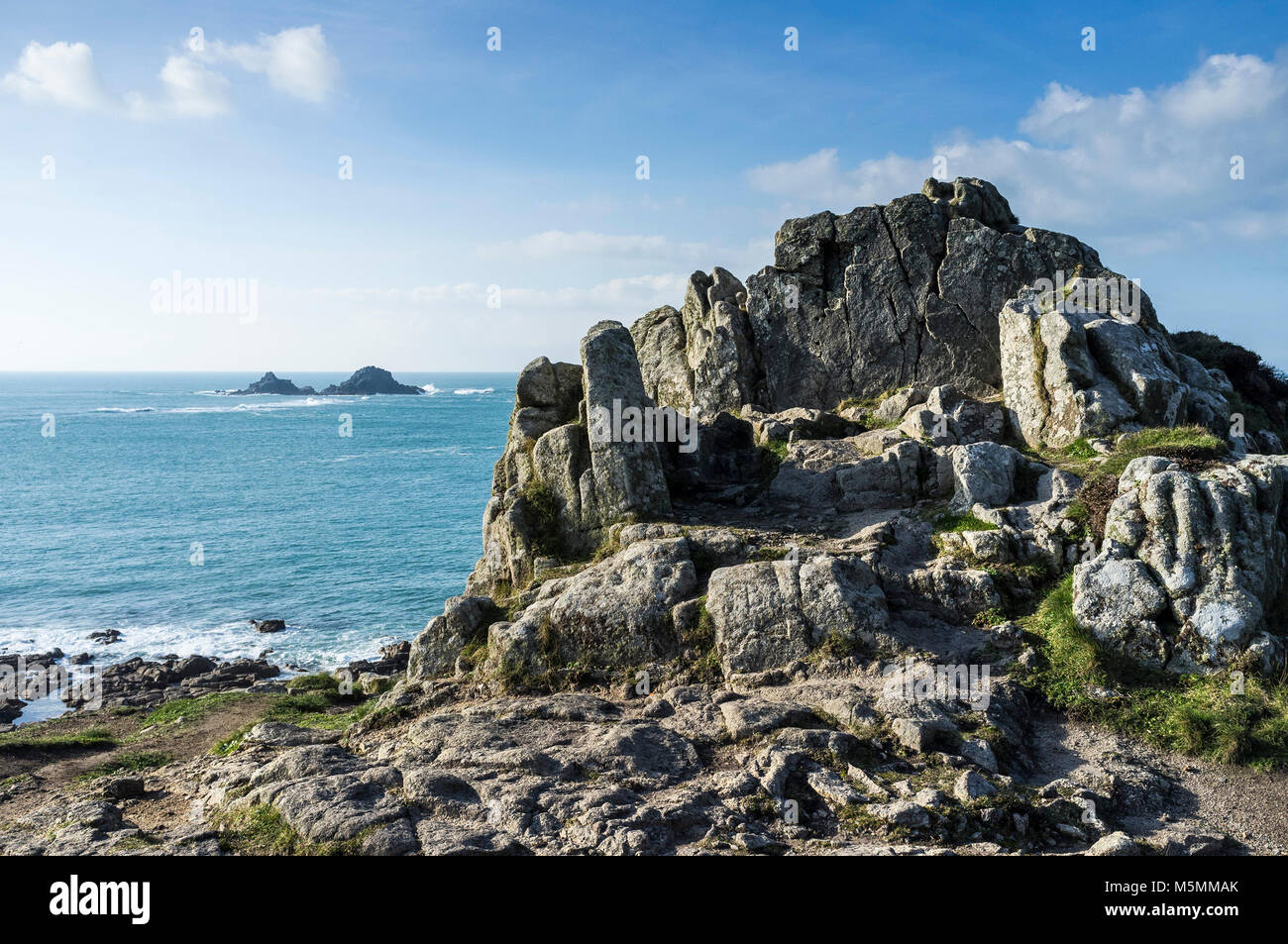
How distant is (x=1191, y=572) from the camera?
17250 millimetres

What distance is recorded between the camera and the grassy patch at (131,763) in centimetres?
2010

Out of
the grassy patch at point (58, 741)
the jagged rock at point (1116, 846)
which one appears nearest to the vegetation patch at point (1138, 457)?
the jagged rock at point (1116, 846)

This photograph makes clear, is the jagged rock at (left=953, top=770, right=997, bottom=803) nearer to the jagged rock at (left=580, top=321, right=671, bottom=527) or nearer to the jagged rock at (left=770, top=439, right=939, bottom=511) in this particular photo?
the jagged rock at (left=770, top=439, right=939, bottom=511)

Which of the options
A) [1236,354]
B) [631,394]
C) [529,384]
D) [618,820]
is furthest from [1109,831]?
[1236,354]

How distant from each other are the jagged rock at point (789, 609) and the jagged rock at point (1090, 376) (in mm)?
11807

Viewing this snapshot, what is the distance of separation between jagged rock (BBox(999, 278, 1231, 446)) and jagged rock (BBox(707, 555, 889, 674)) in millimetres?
11807

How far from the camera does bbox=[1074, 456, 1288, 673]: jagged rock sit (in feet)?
54.6

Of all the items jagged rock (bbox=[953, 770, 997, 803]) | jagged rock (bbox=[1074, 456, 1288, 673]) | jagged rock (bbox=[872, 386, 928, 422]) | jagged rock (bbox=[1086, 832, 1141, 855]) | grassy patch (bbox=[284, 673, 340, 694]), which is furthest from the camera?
grassy patch (bbox=[284, 673, 340, 694])

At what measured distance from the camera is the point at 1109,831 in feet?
41.2

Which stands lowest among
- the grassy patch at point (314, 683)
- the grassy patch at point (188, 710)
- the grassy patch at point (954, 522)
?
the grassy patch at point (314, 683)

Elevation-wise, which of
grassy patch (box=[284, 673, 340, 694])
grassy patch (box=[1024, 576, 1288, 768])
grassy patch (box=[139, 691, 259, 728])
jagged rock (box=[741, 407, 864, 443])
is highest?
jagged rock (box=[741, 407, 864, 443])

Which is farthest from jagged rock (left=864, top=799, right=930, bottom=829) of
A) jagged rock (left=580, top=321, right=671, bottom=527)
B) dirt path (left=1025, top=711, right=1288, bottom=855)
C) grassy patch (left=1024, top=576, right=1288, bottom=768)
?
jagged rock (left=580, top=321, right=671, bottom=527)

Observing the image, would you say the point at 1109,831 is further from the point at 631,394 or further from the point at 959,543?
the point at 631,394

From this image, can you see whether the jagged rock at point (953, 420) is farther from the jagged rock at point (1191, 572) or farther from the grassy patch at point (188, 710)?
the grassy patch at point (188, 710)
